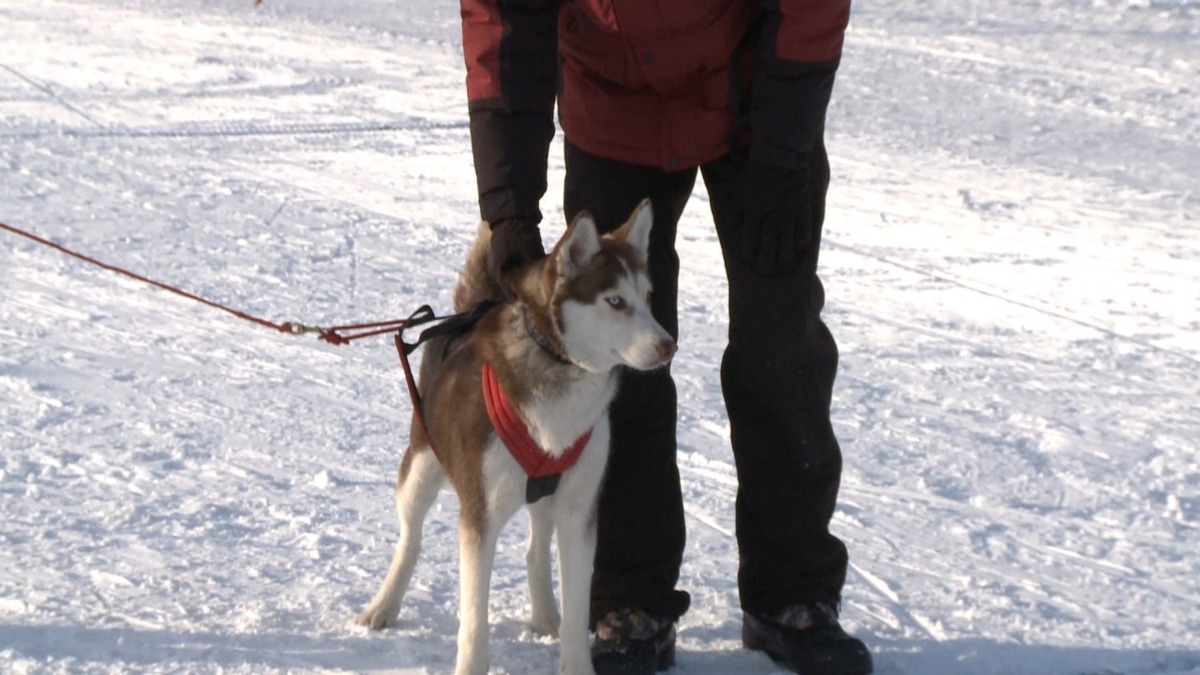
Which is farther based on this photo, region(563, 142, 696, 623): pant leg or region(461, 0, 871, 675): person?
region(563, 142, 696, 623): pant leg

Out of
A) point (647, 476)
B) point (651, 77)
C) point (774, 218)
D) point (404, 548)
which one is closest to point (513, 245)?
point (651, 77)

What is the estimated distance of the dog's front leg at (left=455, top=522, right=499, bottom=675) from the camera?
121 inches

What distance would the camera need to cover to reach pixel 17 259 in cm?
638

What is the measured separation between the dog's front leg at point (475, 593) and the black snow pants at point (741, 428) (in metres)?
0.40

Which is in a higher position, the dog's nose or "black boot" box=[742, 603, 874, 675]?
the dog's nose

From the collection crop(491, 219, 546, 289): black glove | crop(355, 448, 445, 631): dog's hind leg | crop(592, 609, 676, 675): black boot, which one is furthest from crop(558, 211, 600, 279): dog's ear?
crop(592, 609, 676, 675): black boot

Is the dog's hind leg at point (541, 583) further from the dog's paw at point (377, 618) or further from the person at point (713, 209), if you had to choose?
the dog's paw at point (377, 618)

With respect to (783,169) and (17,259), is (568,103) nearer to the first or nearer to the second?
(783,169)

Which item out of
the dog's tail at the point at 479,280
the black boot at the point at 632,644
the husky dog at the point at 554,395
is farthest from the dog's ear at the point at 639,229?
the black boot at the point at 632,644

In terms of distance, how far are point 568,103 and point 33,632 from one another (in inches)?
65.0

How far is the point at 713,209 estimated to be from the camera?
3.38 metres

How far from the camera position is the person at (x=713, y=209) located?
3057 millimetres

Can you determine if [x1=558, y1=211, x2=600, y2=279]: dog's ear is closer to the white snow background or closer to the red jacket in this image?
the red jacket

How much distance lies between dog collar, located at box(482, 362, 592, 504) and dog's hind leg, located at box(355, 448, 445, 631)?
431 millimetres
